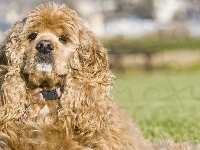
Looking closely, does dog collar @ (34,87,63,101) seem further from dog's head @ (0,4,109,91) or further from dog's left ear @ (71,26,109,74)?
dog's left ear @ (71,26,109,74)

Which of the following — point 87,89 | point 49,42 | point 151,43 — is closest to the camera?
point 49,42

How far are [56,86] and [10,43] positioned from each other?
0.54 meters

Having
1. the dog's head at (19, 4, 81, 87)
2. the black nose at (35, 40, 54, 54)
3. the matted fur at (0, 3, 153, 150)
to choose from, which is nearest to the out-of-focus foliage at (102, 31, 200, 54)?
the matted fur at (0, 3, 153, 150)

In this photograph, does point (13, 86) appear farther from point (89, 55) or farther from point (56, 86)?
point (89, 55)

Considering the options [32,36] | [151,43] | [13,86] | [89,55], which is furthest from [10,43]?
[151,43]

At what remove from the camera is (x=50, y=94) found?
513 centimetres

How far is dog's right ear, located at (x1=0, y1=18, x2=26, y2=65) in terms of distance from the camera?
512 cm

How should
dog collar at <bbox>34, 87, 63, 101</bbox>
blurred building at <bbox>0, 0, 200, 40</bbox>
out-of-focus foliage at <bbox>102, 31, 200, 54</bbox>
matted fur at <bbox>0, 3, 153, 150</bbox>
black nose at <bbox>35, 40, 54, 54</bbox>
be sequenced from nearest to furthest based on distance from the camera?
black nose at <bbox>35, 40, 54, 54</bbox> → matted fur at <bbox>0, 3, 153, 150</bbox> → dog collar at <bbox>34, 87, 63, 101</bbox> → blurred building at <bbox>0, 0, 200, 40</bbox> → out-of-focus foliage at <bbox>102, 31, 200, 54</bbox>

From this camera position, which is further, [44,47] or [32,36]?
[32,36]

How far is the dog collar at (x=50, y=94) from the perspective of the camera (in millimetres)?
5105

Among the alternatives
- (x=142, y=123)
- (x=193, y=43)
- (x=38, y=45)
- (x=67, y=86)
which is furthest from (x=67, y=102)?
(x=193, y=43)

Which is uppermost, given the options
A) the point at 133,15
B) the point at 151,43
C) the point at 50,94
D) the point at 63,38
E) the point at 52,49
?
the point at 133,15

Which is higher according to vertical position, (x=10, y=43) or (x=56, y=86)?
(x=10, y=43)

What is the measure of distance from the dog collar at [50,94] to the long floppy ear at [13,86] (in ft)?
0.45
